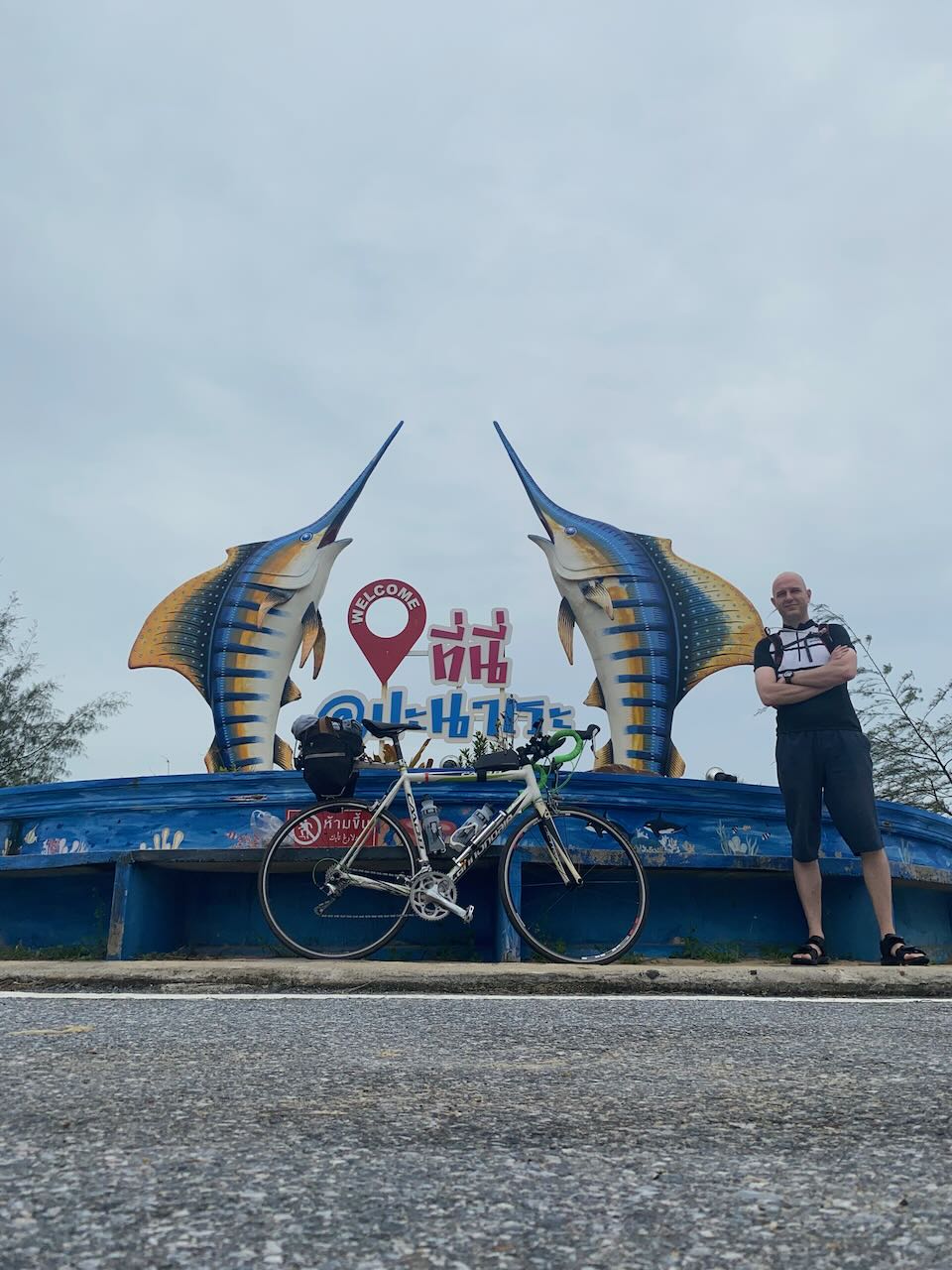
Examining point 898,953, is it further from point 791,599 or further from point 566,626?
point 566,626

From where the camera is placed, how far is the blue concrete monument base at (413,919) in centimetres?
528

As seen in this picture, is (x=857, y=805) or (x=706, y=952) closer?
(x=857, y=805)

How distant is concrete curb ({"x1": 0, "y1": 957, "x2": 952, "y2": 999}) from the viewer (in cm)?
379

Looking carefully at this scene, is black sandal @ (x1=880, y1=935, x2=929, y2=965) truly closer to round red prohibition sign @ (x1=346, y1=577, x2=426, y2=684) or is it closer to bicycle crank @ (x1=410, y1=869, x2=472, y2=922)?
bicycle crank @ (x1=410, y1=869, x2=472, y2=922)

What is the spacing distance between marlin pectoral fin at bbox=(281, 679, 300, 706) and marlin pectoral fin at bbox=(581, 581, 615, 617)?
3.68 m

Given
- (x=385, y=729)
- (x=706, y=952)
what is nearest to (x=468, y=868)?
(x=385, y=729)

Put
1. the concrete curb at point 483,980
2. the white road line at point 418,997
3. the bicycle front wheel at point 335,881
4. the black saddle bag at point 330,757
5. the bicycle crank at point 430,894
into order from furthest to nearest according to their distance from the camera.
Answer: the black saddle bag at point 330,757, the bicycle front wheel at point 335,881, the bicycle crank at point 430,894, the concrete curb at point 483,980, the white road line at point 418,997

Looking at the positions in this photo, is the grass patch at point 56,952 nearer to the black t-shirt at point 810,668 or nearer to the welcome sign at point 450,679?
the black t-shirt at point 810,668

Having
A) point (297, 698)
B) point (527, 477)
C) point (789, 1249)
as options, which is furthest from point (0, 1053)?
point (527, 477)

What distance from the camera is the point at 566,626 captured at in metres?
13.0

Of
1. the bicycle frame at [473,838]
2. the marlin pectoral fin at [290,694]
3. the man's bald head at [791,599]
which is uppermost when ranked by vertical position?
the marlin pectoral fin at [290,694]

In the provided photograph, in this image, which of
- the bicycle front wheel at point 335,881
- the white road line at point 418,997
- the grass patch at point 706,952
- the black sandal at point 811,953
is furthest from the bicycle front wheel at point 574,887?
the white road line at point 418,997

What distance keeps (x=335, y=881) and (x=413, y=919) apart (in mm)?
689

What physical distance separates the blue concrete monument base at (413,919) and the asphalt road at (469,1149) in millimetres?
2756
